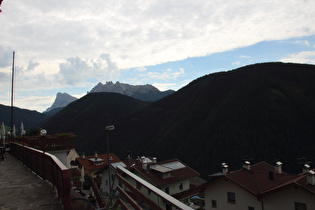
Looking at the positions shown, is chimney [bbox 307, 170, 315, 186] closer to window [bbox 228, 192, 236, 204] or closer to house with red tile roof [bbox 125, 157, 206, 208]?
window [bbox 228, 192, 236, 204]

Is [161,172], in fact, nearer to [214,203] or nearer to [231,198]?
[214,203]

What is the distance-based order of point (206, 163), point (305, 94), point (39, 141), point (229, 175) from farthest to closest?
1. point (305, 94)
2. point (206, 163)
3. point (229, 175)
4. point (39, 141)

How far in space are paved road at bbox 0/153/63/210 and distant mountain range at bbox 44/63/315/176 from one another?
76095 mm

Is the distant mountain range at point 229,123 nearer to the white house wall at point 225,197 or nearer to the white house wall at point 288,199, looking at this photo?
the white house wall at point 225,197

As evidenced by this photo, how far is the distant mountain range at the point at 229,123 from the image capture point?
84375 mm

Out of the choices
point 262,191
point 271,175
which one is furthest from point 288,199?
point 271,175

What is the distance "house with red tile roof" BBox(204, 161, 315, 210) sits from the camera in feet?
52.4

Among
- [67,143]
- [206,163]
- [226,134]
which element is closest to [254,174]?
[67,143]

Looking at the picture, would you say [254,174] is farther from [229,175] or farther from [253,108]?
[253,108]

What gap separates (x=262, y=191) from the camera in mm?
18500

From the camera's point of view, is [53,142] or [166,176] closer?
[53,142]

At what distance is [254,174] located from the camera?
70.2 ft

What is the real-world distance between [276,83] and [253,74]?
14917 mm

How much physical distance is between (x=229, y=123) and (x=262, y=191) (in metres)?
83.0
